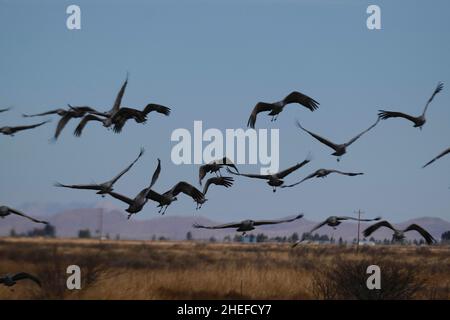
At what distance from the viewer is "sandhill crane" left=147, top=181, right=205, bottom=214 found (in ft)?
86.4

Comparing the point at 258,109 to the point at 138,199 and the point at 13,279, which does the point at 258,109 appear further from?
the point at 13,279

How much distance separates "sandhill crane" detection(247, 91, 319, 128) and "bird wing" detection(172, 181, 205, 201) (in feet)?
8.15

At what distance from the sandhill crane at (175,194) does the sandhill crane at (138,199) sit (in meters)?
0.32

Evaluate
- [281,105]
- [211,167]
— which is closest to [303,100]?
[281,105]

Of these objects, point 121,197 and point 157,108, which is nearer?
point 121,197

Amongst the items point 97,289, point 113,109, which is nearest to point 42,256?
point 97,289

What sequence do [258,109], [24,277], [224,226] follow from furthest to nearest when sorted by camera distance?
1. [258,109]
2. [24,277]
3. [224,226]

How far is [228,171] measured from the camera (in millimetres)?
25328

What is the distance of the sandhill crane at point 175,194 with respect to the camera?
26.3m

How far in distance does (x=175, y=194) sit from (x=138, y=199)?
59.5 inches

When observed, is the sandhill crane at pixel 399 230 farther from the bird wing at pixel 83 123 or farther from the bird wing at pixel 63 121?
the bird wing at pixel 63 121

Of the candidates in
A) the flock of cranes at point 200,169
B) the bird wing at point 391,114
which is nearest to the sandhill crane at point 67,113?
the flock of cranes at point 200,169

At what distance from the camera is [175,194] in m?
27.2

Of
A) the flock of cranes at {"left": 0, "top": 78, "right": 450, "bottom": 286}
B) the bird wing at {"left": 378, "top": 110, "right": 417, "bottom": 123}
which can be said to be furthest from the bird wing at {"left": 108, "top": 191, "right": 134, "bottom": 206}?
the bird wing at {"left": 378, "top": 110, "right": 417, "bottom": 123}
